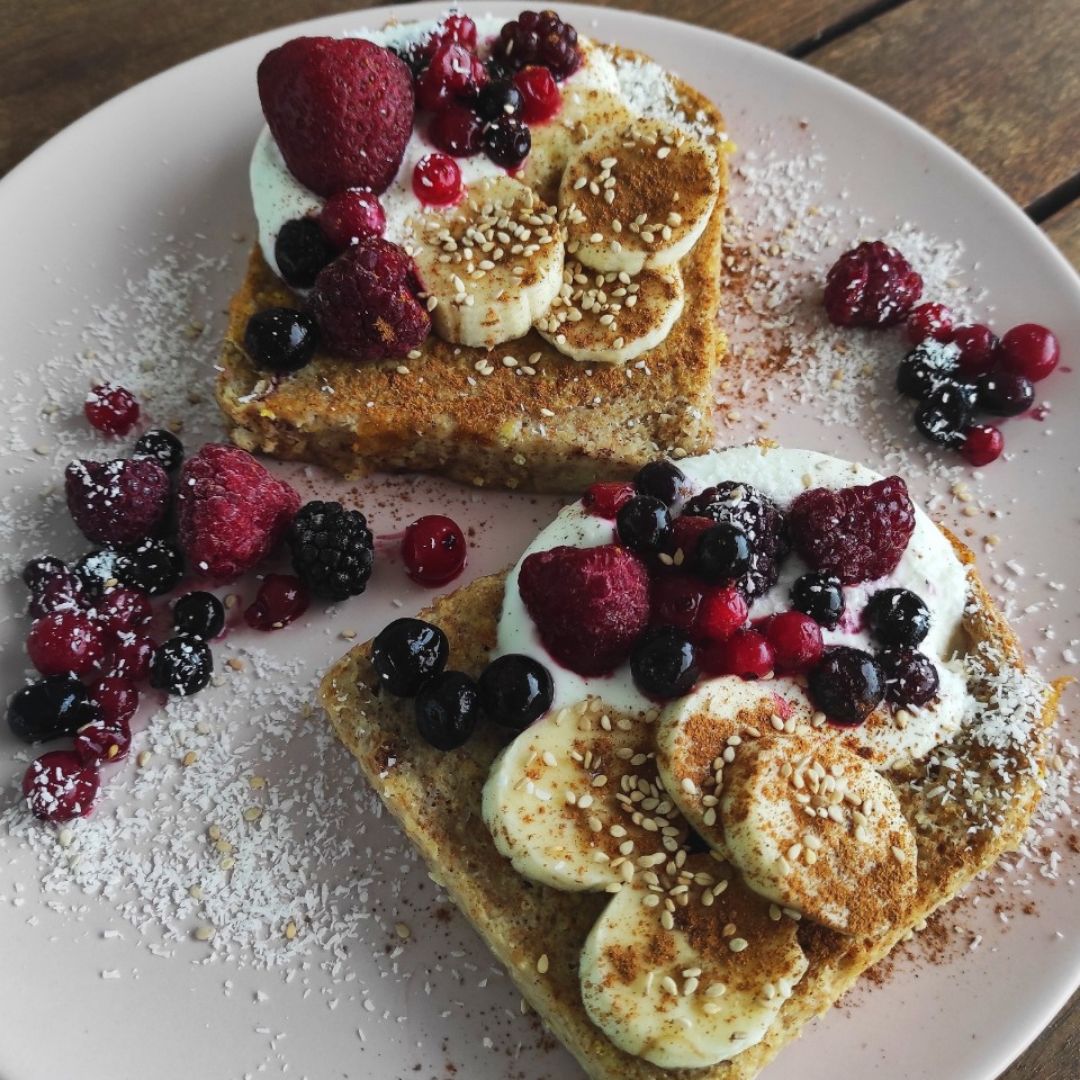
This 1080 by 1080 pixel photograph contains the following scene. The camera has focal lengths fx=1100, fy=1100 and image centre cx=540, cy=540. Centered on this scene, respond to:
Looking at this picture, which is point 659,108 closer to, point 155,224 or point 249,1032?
point 155,224

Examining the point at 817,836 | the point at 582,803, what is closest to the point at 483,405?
the point at 582,803

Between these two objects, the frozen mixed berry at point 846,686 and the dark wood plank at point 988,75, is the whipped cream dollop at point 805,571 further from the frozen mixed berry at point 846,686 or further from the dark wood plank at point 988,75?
the dark wood plank at point 988,75

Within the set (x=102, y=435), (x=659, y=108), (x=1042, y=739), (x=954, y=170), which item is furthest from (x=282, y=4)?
(x=1042, y=739)

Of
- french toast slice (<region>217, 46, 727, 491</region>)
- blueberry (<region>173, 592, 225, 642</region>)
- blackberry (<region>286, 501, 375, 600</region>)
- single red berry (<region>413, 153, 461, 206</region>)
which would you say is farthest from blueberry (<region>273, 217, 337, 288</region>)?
blueberry (<region>173, 592, 225, 642</region>)

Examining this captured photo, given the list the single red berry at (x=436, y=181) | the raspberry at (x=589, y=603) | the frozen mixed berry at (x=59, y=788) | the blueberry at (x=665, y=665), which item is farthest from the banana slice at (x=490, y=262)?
the frozen mixed berry at (x=59, y=788)

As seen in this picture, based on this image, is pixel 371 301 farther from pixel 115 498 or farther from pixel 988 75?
pixel 988 75
